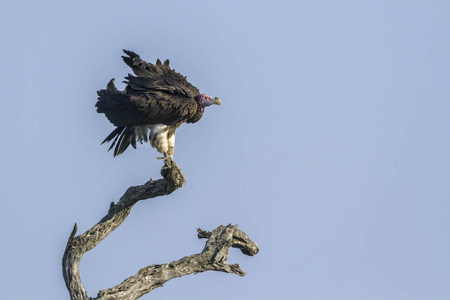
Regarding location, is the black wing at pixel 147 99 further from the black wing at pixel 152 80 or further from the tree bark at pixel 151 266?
the tree bark at pixel 151 266

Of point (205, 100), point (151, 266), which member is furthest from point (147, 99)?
point (151, 266)

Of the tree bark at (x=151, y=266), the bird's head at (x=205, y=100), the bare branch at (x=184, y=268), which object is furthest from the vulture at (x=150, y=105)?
the bare branch at (x=184, y=268)

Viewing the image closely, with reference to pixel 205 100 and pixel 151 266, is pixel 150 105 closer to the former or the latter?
pixel 205 100

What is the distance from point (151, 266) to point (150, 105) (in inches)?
127

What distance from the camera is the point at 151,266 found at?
12516 millimetres

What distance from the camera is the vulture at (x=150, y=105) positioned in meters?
14.5

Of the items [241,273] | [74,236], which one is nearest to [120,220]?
[74,236]

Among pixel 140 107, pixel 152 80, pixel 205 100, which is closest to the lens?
pixel 140 107

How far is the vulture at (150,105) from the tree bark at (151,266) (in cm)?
182

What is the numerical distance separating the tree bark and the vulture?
1.82 m

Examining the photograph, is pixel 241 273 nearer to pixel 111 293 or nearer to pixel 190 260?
pixel 190 260

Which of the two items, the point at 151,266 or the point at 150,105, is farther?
the point at 150,105

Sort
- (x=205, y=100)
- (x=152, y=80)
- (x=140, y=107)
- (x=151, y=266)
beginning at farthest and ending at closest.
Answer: (x=205, y=100), (x=152, y=80), (x=140, y=107), (x=151, y=266)

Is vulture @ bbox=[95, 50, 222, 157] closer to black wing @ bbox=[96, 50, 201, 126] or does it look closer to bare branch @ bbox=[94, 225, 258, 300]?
black wing @ bbox=[96, 50, 201, 126]
